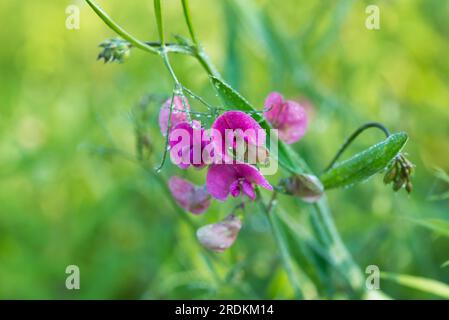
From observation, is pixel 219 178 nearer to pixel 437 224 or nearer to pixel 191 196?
pixel 191 196

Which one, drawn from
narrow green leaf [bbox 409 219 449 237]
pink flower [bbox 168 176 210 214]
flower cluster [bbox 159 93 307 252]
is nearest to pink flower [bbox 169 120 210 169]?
flower cluster [bbox 159 93 307 252]

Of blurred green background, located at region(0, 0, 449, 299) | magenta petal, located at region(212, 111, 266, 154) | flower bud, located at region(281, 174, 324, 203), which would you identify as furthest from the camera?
blurred green background, located at region(0, 0, 449, 299)

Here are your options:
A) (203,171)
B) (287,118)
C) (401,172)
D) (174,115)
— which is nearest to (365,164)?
(401,172)

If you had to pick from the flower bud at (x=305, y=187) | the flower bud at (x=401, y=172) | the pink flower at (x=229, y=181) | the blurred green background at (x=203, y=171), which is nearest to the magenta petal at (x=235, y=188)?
the pink flower at (x=229, y=181)

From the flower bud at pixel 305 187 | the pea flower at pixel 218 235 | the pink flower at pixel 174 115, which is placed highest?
the pink flower at pixel 174 115

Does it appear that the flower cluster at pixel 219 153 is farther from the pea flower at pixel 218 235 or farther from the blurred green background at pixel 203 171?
the blurred green background at pixel 203 171

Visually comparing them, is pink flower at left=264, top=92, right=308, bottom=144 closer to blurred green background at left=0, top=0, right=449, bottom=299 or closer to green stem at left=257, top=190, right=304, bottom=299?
green stem at left=257, top=190, right=304, bottom=299
